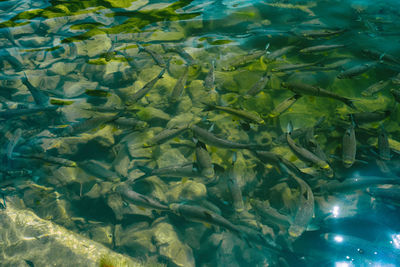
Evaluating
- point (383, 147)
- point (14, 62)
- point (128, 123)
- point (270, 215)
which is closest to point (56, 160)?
point (128, 123)

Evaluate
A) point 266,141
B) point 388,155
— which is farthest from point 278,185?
point 388,155

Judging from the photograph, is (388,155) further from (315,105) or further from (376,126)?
(315,105)

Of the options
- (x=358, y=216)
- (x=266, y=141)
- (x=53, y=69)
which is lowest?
(x=358, y=216)

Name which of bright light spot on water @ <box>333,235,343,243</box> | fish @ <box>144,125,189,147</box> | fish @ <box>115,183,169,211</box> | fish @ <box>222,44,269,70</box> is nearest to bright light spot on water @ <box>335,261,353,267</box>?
bright light spot on water @ <box>333,235,343,243</box>

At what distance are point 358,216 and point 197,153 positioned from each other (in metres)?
2.66

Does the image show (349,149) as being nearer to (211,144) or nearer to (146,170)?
(211,144)

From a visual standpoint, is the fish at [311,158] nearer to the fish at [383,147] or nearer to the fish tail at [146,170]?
the fish at [383,147]

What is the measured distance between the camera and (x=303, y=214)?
3.28 m

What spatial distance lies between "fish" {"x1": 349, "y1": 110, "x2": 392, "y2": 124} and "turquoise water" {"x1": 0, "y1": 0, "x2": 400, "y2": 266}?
0.05 feet

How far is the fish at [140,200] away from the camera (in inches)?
146

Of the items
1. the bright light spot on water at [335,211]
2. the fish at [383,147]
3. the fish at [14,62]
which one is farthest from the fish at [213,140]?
the fish at [14,62]

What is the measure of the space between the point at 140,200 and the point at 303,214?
244cm

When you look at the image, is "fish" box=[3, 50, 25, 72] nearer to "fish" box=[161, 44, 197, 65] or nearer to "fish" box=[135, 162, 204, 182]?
"fish" box=[161, 44, 197, 65]

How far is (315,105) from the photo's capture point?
16.5 ft
